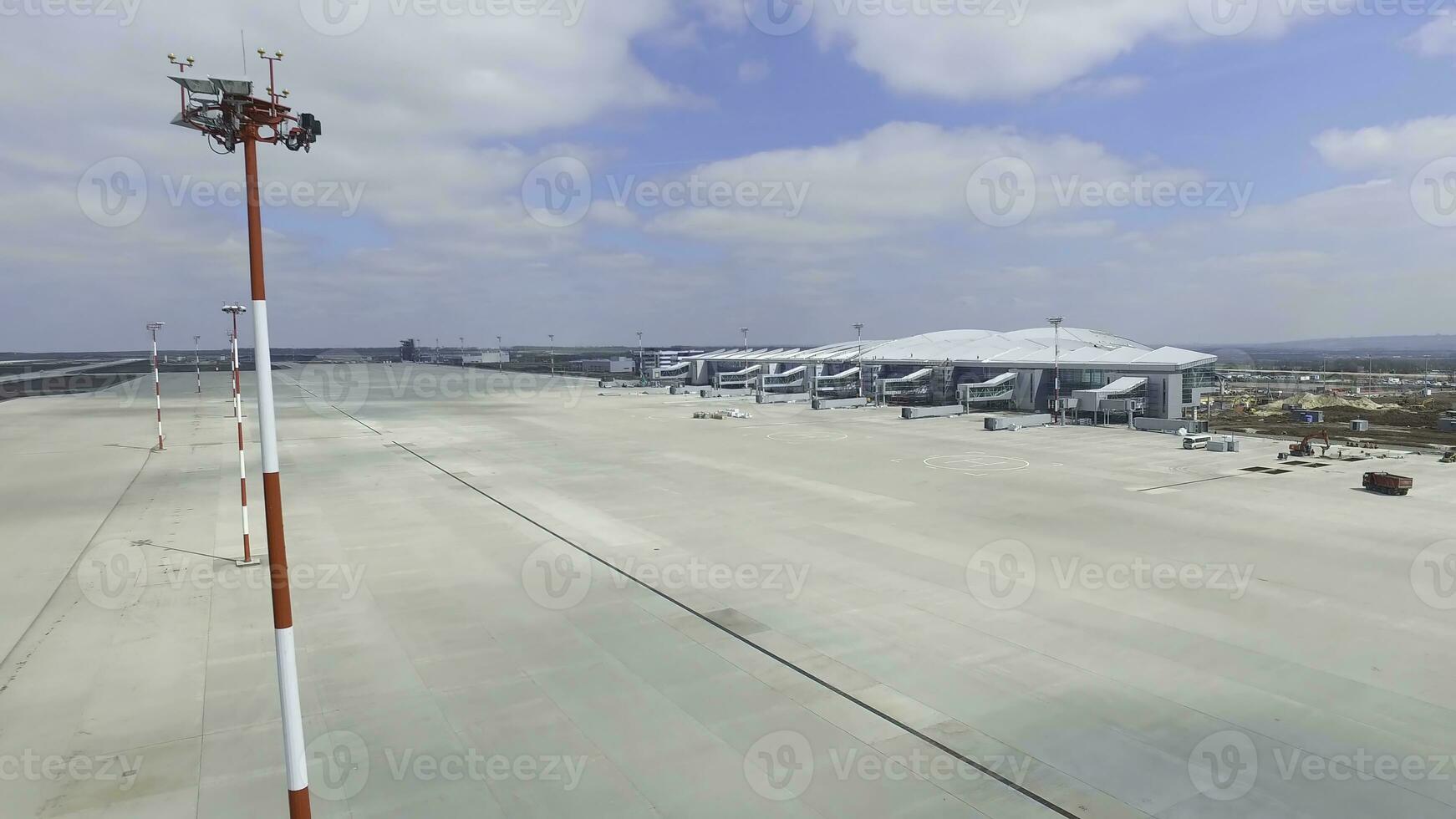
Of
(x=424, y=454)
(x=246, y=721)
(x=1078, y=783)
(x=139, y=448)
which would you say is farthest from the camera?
(x=139, y=448)

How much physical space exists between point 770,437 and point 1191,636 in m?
40.1

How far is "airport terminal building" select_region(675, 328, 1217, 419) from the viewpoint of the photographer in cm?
6575

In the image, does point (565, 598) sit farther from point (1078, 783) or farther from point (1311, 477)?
point (1311, 477)

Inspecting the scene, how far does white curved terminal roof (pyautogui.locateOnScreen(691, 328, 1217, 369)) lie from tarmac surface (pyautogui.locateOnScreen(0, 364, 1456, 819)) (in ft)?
114

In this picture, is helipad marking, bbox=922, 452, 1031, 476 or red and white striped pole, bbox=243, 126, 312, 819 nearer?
red and white striped pole, bbox=243, 126, 312, 819

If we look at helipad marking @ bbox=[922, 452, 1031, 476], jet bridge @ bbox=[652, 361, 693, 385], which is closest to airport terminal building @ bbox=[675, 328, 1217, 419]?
jet bridge @ bbox=[652, 361, 693, 385]

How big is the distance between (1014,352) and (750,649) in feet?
256

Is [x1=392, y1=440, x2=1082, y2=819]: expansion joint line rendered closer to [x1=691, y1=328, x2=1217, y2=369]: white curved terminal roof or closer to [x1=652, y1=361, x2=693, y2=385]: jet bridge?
[x1=691, y1=328, x2=1217, y2=369]: white curved terminal roof

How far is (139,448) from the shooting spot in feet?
171

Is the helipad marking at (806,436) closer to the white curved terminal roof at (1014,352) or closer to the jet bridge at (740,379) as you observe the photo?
the white curved terminal roof at (1014,352)

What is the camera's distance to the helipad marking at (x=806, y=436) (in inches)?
2175

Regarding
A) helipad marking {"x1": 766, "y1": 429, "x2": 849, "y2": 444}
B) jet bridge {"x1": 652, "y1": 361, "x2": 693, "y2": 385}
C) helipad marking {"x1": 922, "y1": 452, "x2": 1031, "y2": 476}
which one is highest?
jet bridge {"x1": 652, "y1": 361, "x2": 693, "y2": 385}

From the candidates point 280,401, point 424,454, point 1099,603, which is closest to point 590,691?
point 1099,603

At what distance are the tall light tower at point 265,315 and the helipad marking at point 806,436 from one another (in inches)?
1825
